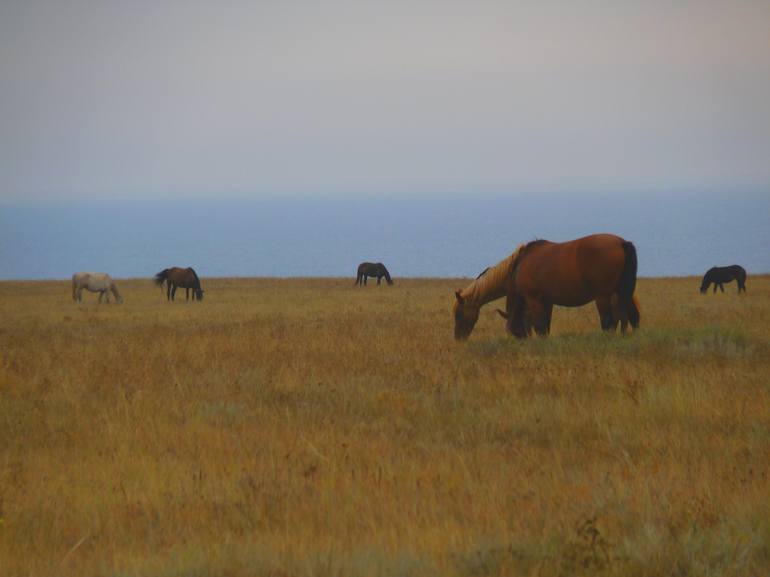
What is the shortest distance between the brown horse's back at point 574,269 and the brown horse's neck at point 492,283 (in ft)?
1.27

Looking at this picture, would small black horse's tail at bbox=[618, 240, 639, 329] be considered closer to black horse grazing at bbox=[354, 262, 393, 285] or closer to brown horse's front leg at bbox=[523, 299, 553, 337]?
brown horse's front leg at bbox=[523, 299, 553, 337]

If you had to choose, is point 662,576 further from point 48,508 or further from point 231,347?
point 231,347

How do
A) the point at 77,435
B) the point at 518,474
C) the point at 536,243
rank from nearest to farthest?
1. the point at 518,474
2. the point at 77,435
3. the point at 536,243

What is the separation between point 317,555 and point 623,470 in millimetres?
2510

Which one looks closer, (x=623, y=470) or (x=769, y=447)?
(x=623, y=470)

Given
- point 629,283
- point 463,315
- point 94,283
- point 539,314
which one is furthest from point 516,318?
point 94,283

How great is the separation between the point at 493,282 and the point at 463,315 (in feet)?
2.62

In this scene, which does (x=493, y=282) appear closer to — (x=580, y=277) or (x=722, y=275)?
(x=580, y=277)

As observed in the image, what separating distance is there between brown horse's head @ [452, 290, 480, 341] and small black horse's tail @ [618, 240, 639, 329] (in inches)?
100

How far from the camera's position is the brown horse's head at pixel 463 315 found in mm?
14625

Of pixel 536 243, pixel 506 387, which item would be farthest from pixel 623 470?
pixel 536 243

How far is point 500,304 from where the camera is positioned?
2773 centimetres

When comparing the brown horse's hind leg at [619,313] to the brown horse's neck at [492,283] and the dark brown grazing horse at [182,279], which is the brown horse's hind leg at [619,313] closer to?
the brown horse's neck at [492,283]

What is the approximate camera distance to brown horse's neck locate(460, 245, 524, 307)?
1405 centimetres
